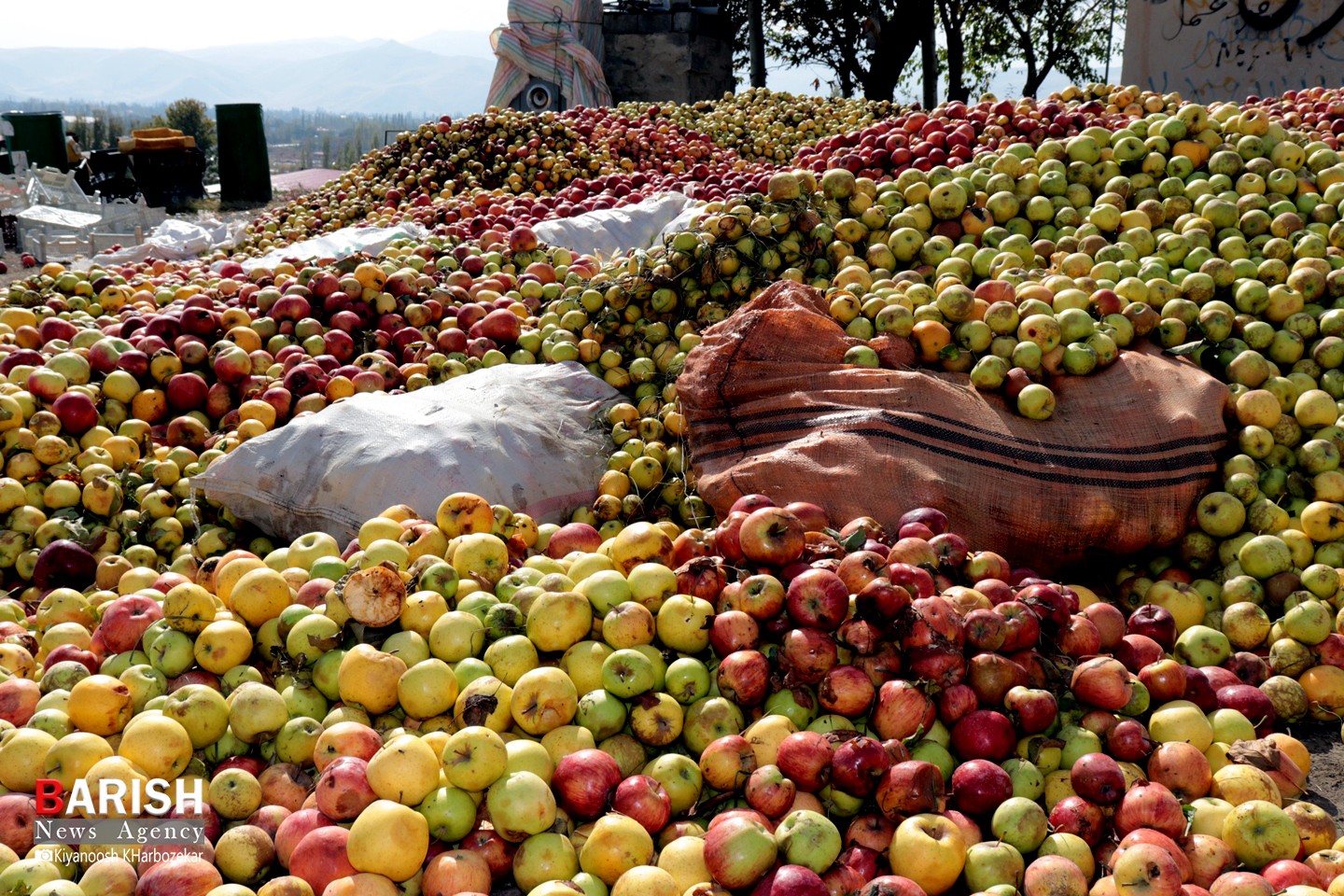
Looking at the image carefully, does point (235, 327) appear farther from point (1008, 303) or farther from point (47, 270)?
point (1008, 303)

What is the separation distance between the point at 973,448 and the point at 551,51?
1815 centimetres

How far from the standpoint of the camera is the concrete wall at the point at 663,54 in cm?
2048

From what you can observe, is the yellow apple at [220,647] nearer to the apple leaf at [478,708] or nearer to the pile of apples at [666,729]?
the pile of apples at [666,729]

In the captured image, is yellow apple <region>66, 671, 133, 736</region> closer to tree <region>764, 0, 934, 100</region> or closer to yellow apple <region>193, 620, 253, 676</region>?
yellow apple <region>193, 620, 253, 676</region>

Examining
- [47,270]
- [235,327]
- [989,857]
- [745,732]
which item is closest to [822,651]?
[745,732]

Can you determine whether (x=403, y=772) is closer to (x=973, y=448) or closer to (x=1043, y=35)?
(x=973, y=448)

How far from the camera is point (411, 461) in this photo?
379 centimetres

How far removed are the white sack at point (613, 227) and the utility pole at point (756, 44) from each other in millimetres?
10756

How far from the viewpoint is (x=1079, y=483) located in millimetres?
3498

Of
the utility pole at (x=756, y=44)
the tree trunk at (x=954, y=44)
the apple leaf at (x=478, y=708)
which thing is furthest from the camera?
the tree trunk at (x=954, y=44)

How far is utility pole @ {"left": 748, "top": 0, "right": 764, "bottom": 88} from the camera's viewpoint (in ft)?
55.8

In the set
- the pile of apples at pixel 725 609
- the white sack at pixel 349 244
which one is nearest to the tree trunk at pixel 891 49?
the white sack at pixel 349 244

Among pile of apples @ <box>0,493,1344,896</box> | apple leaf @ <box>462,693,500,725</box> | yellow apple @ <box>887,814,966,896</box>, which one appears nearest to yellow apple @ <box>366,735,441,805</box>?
pile of apples @ <box>0,493,1344,896</box>

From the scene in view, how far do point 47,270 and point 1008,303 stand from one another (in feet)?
20.9
